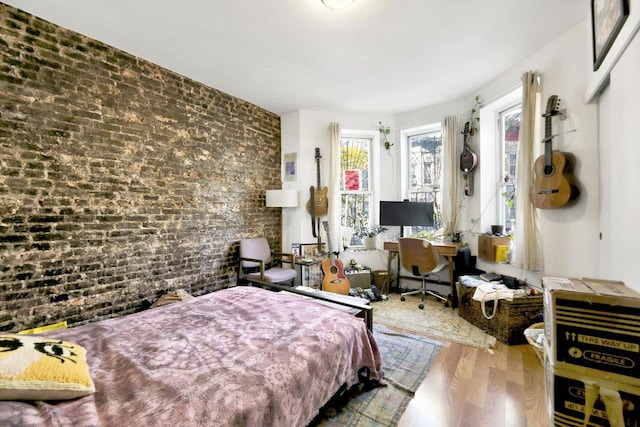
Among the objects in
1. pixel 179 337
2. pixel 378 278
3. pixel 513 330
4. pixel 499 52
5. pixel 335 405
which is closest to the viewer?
pixel 179 337

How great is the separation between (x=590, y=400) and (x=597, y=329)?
0.84 feet

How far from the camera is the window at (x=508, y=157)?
134 inches

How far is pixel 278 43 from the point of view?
258 cm

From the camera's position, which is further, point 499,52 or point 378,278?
point 378,278

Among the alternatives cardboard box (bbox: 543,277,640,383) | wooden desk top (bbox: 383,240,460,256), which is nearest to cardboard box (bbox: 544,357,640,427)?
cardboard box (bbox: 543,277,640,383)

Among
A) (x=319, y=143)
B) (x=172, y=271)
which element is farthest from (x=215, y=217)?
(x=319, y=143)

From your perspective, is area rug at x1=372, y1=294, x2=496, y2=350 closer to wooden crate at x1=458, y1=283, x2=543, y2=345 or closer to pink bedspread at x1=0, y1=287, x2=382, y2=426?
wooden crate at x1=458, y1=283, x2=543, y2=345

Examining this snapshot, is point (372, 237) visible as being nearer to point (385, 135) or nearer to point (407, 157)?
point (407, 157)

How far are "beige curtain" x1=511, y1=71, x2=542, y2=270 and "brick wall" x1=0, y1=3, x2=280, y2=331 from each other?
3.45 meters

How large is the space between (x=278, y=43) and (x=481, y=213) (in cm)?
318

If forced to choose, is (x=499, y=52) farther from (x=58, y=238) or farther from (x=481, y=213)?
(x=58, y=238)

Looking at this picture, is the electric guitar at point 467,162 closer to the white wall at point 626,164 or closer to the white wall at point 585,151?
the white wall at point 585,151

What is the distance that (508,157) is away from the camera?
3.52 m

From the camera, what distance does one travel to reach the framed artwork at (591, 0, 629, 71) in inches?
57.0
